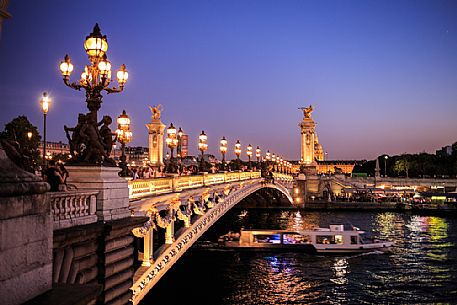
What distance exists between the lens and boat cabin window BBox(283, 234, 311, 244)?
40812 mm

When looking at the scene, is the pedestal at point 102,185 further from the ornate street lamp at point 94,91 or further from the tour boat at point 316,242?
the tour boat at point 316,242

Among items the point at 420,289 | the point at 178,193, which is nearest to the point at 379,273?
the point at 420,289

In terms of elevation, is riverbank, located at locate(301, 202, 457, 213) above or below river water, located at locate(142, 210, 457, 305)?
above

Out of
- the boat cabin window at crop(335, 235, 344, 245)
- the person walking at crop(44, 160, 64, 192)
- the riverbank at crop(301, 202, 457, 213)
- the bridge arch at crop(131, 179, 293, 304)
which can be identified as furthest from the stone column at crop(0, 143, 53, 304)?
the riverbank at crop(301, 202, 457, 213)

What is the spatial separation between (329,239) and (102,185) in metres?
32.5

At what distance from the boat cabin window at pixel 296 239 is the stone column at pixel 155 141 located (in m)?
17.8

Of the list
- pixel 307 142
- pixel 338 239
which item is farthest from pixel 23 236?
pixel 307 142

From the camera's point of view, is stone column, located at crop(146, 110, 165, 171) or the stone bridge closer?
the stone bridge

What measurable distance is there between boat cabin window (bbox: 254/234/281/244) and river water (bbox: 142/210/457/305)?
2.99 meters

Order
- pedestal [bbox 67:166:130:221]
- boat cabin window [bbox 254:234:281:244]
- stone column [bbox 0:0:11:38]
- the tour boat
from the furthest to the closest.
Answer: boat cabin window [bbox 254:234:281:244], the tour boat, pedestal [bbox 67:166:130:221], stone column [bbox 0:0:11:38]

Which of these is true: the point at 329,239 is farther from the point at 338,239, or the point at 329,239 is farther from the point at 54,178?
the point at 54,178

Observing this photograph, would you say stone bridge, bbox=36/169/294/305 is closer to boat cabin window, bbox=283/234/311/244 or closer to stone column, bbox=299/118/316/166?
boat cabin window, bbox=283/234/311/244

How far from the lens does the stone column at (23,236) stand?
4.80 m

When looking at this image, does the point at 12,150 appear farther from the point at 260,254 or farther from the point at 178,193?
the point at 260,254
